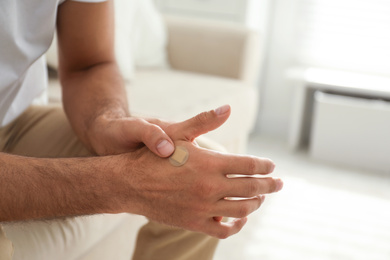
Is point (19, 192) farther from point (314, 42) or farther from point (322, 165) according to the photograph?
point (314, 42)

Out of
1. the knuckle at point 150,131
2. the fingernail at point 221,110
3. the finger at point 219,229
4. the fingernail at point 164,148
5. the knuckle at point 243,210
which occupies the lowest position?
the finger at point 219,229

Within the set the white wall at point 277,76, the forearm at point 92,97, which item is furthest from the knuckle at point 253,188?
the white wall at point 277,76

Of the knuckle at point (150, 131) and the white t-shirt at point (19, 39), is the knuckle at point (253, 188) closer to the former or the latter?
the knuckle at point (150, 131)

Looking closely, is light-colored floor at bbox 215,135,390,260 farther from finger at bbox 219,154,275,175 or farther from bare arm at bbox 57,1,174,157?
finger at bbox 219,154,275,175

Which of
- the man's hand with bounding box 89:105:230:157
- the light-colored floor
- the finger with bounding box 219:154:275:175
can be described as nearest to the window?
the light-colored floor

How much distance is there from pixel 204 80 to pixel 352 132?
830mm

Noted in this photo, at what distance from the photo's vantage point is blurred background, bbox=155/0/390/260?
1.90 m

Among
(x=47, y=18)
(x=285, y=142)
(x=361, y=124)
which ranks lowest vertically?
(x=285, y=142)

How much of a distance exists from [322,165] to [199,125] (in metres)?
1.90

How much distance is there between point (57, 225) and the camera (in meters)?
0.97

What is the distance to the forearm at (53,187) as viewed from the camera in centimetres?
82

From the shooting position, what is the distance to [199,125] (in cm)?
88

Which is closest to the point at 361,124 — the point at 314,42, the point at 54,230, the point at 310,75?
the point at 310,75

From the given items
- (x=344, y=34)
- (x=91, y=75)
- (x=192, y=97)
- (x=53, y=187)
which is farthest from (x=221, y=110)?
(x=344, y=34)
